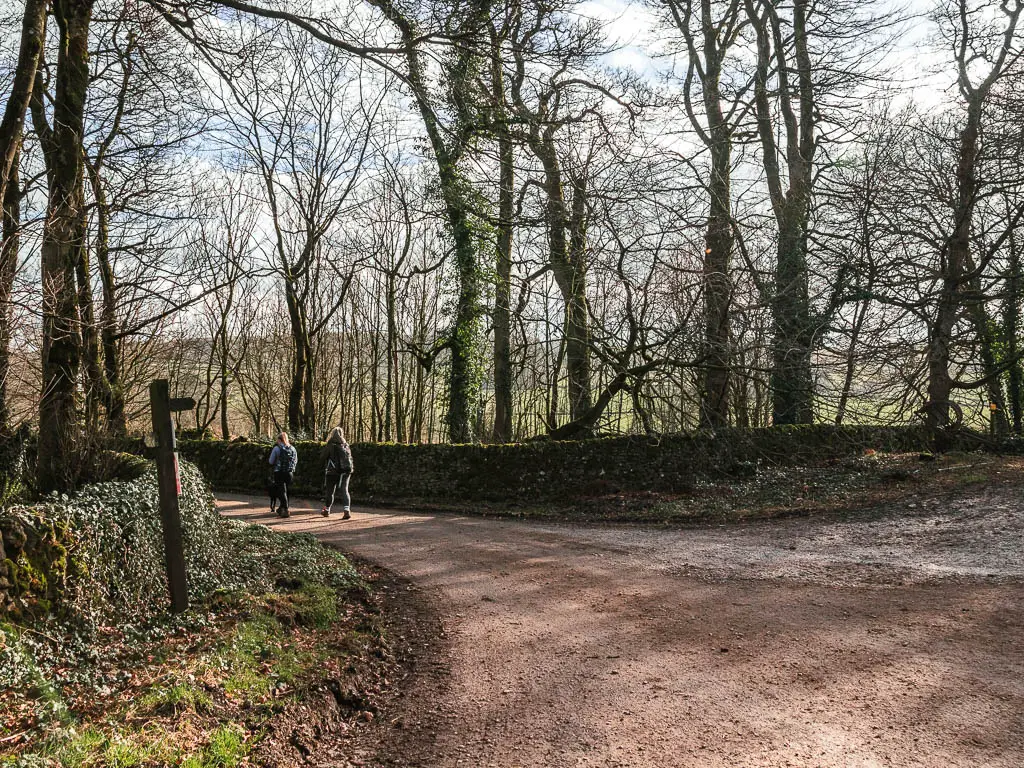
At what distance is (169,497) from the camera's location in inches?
260

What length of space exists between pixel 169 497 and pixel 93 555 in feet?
2.91

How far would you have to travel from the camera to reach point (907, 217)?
1400 centimetres

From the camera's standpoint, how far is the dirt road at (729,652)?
437cm

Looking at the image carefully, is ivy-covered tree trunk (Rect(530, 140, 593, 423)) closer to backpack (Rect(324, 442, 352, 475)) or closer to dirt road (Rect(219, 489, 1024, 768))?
backpack (Rect(324, 442, 352, 475))

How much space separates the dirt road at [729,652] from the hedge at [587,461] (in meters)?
4.50

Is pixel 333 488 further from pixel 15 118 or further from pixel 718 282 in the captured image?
pixel 718 282

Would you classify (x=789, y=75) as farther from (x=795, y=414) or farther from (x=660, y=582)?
(x=660, y=582)

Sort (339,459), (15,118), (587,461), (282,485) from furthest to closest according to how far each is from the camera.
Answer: (587,461)
(282,485)
(339,459)
(15,118)

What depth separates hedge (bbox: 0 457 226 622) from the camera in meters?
5.22

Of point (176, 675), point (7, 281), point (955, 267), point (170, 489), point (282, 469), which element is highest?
point (955, 267)

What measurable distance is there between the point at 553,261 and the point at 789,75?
8.10 meters

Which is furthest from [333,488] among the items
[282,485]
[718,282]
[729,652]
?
[729,652]

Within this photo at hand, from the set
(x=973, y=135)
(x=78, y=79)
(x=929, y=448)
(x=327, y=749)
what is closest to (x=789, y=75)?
(x=973, y=135)

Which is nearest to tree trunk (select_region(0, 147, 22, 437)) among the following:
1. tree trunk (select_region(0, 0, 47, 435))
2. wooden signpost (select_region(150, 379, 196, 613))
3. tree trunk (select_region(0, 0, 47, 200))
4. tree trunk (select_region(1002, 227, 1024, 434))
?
tree trunk (select_region(0, 0, 47, 435))
